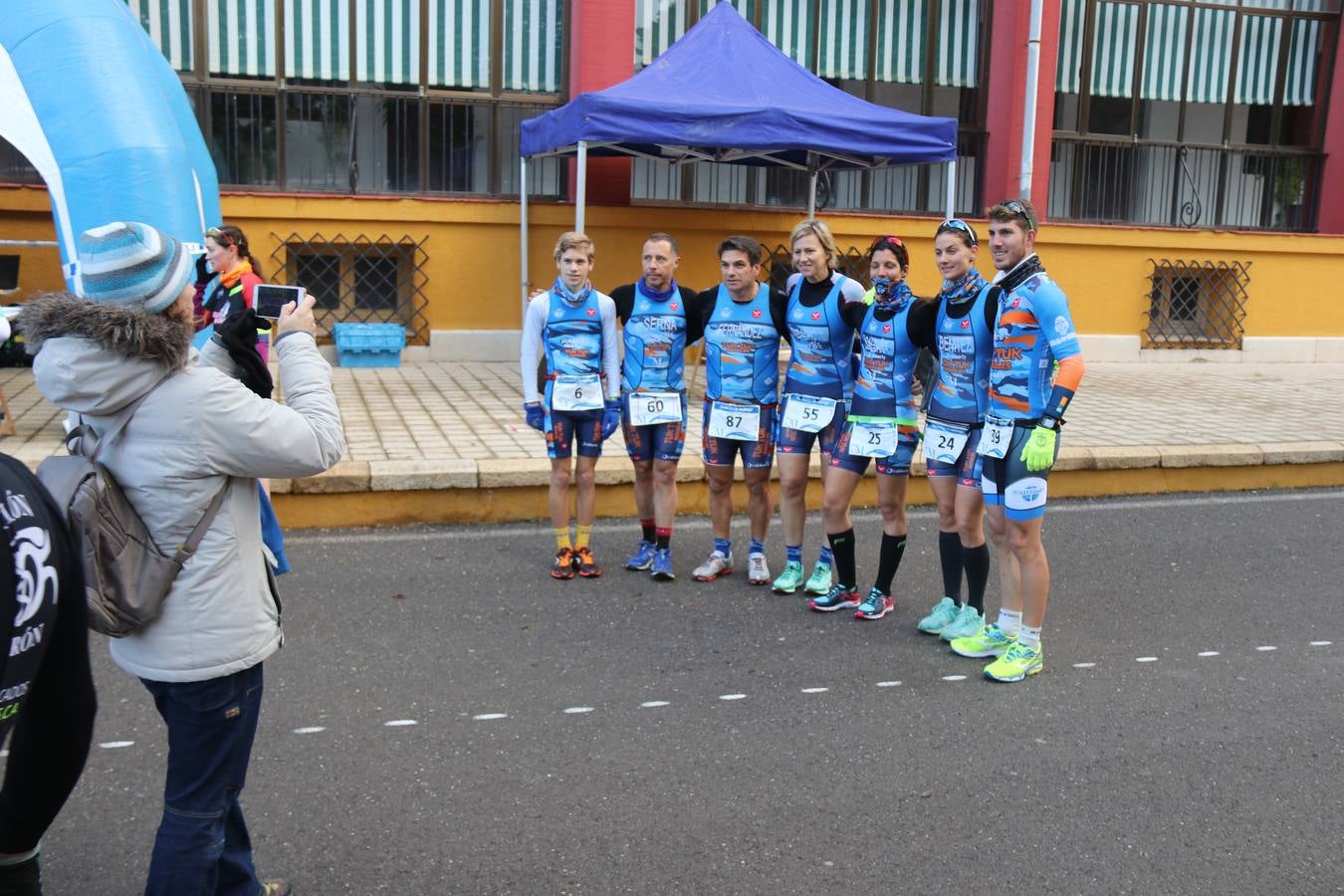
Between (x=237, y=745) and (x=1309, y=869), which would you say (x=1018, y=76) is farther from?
(x=237, y=745)

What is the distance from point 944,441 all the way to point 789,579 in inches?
49.8

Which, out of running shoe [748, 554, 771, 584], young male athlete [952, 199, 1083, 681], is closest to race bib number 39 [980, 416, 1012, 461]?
young male athlete [952, 199, 1083, 681]

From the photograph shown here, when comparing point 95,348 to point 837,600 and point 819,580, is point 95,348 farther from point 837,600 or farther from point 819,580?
point 819,580

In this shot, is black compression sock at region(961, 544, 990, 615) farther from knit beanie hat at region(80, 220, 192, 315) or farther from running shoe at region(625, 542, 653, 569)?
knit beanie hat at region(80, 220, 192, 315)

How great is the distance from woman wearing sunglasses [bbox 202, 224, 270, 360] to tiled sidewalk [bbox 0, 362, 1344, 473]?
136 cm

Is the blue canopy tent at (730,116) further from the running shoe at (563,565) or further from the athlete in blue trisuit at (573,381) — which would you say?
the running shoe at (563,565)

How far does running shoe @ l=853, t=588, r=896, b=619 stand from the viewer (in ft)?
18.7

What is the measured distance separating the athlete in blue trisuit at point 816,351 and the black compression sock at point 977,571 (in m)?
0.78

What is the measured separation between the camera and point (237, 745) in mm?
2713

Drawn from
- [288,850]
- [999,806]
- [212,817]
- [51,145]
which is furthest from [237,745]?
[51,145]

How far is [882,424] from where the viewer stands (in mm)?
5562

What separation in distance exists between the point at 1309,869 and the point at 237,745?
2.93m

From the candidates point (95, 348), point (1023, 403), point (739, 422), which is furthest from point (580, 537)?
point (95, 348)

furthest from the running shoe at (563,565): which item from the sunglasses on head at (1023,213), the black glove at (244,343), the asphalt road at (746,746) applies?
the black glove at (244,343)
